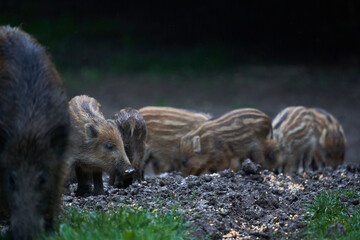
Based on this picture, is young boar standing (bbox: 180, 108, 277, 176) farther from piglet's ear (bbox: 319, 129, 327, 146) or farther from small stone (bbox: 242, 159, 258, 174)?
small stone (bbox: 242, 159, 258, 174)

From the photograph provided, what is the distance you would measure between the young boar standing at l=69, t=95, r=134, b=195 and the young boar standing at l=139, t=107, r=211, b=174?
2.73 m

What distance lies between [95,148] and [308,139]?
4.21 m

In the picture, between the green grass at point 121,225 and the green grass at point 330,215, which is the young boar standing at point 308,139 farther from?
the green grass at point 121,225

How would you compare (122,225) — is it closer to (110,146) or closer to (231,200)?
(231,200)

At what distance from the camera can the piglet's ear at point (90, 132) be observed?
4.98m

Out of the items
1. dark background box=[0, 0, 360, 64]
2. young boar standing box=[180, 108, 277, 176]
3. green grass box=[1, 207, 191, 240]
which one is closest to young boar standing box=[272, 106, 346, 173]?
young boar standing box=[180, 108, 277, 176]

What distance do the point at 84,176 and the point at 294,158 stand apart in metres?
4.08

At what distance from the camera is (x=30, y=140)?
11.2 ft

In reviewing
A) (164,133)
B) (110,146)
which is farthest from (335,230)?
(164,133)

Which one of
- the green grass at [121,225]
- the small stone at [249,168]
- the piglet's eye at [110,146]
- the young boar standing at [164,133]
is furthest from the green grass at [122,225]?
the young boar standing at [164,133]

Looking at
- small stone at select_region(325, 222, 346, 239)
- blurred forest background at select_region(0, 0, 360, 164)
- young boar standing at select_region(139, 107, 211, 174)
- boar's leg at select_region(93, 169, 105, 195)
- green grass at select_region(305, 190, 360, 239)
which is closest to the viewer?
small stone at select_region(325, 222, 346, 239)

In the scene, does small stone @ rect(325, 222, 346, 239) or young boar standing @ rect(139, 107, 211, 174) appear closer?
small stone @ rect(325, 222, 346, 239)

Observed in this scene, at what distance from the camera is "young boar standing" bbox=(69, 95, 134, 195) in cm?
496

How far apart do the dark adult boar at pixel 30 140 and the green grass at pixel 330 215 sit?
1.90m
